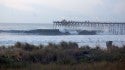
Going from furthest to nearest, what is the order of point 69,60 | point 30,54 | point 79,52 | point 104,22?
point 104,22 < point 79,52 < point 30,54 < point 69,60

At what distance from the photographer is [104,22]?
55.9 metres

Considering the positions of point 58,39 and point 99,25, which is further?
point 99,25

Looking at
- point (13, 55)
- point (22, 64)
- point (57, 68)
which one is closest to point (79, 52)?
point (13, 55)

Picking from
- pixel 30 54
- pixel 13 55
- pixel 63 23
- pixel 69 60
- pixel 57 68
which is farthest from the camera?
pixel 63 23

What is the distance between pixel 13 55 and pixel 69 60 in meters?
2.32

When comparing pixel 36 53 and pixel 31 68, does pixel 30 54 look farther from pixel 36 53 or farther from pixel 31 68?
pixel 31 68

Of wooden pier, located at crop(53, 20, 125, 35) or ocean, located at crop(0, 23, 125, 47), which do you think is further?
wooden pier, located at crop(53, 20, 125, 35)

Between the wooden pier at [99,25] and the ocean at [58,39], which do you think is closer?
the ocean at [58,39]

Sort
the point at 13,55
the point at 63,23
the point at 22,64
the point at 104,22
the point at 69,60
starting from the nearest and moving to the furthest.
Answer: the point at 22,64 < the point at 69,60 < the point at 13,55 < the point at 63,23 < the point at 104,22

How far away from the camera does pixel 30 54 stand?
13.8 m

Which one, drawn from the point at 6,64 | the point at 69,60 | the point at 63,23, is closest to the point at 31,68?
the point at 6,64

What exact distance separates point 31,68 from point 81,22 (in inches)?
1779

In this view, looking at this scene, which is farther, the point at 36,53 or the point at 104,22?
the point at 104,22

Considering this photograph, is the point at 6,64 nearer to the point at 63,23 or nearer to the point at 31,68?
the point at 31,68
